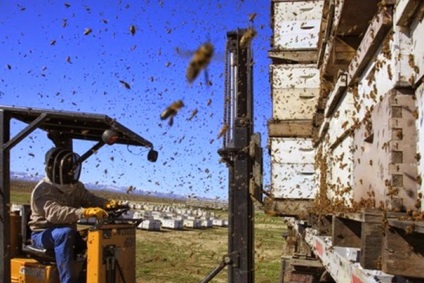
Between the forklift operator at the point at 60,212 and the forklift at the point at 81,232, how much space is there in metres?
0.12

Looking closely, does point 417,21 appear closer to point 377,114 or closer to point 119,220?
point 377,114

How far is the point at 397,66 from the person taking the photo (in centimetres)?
274

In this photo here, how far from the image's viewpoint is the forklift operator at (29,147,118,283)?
4805 mm

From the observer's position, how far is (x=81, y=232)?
17.3ft

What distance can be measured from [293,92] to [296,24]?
0.96m

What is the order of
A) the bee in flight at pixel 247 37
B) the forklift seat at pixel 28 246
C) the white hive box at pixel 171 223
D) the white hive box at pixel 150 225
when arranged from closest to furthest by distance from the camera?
1. the forklift seat at pixel 28 246
2. the bee in flight at pixel 247 37
3. the white hive box at pixel 150 225
4. the white hive box at pixel 171 223

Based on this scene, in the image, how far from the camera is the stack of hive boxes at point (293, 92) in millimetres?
7211

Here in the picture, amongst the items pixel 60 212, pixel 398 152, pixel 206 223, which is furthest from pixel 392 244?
pixel 206 223

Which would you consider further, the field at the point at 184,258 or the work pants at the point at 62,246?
the field at the point at 184,258

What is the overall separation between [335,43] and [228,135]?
1311 mm

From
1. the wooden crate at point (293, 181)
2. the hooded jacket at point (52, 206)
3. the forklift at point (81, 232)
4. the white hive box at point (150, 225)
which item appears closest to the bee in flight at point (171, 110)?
the forklift at point (81, 232)

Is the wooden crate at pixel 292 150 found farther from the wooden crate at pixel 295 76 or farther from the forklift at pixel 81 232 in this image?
the forklift at pixel 81 232

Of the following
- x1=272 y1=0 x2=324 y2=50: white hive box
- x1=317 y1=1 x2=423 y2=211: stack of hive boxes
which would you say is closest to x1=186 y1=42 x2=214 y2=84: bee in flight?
x1=317 y1=1 x2=423 y2=211: stack of hive boxes

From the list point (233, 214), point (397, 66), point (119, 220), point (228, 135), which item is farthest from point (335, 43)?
point (119, 220)
